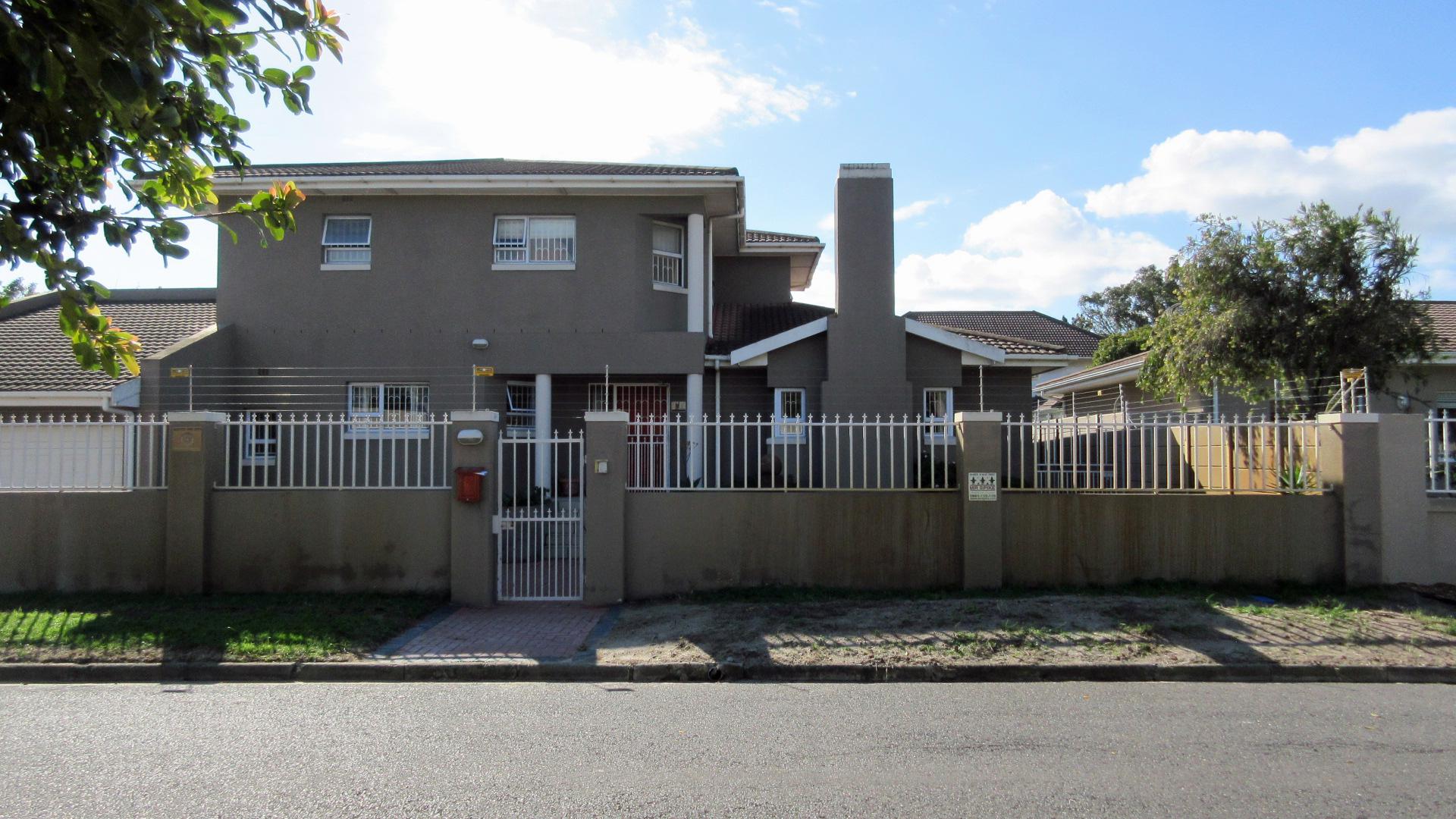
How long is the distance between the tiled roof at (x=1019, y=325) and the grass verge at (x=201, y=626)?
2305 centimetres

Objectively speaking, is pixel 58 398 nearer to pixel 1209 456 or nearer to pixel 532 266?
pixel 532 266

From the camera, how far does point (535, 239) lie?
1666 cm

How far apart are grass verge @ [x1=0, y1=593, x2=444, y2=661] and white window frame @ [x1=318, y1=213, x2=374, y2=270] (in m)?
7.56

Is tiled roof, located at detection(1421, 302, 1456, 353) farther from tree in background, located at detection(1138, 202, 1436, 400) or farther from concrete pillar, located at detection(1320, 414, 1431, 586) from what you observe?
concrete pillar, located at detection(1320, 414, 1431, 586)

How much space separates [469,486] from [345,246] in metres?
8.22

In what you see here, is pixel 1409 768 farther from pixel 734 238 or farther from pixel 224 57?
pixel 734 238

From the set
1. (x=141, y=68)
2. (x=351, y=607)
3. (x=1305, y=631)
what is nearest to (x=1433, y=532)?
(x=1305, y=631)

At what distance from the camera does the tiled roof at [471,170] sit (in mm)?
16438

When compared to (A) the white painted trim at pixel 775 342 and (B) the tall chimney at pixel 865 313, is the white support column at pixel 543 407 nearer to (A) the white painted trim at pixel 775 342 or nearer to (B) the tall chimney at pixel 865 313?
(A) the white painted trim at pixel 775 342

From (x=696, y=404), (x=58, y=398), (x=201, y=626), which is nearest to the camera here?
(x=201, y=626)

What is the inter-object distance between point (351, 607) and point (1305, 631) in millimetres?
8629

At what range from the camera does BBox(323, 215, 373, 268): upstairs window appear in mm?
16656

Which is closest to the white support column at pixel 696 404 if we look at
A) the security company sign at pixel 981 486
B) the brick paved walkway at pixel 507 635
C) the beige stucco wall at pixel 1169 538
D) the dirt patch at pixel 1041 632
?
the brick paved walkway at pixel 507 635

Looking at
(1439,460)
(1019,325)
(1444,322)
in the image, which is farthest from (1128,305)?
(1439,460)
